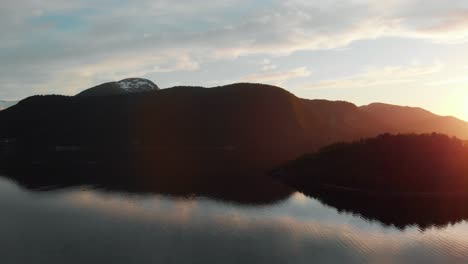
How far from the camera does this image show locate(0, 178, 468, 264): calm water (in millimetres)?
54469

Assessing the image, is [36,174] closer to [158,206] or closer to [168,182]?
[168,182]

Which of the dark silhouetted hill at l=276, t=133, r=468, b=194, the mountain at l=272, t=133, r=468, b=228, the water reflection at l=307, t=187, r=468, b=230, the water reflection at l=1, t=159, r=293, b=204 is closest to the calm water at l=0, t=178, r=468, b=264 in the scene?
the water reflection at l=307, t=187, r=468, b=230

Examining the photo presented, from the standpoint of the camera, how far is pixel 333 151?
133 metres

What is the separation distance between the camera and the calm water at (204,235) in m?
54.5

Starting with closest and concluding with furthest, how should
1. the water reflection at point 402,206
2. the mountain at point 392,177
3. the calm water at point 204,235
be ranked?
1. the calm water at point 204,235
2. the water reflection at point 402,206
3. the mountain at point 392,177

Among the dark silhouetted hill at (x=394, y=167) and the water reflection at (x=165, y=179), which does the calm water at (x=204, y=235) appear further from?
the dark silhouetted hill at (x=394, y=167)

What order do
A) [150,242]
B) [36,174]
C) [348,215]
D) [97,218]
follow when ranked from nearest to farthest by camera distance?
[150,242] < [97,218] < [348,215] < [36,174]

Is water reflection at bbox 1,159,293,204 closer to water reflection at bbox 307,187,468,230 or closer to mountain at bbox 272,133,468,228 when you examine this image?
mountain at bbox 272,133,468,228

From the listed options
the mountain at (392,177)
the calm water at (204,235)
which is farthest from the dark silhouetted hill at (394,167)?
the calm water at (204,235)

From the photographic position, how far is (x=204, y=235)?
64188mm

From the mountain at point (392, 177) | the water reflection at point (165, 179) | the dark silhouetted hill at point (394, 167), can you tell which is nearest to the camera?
the mountain at point (392, 177)

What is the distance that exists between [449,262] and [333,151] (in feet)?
259

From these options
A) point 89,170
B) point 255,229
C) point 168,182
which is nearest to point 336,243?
point 255,229

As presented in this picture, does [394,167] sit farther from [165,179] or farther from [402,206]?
[165,179]
